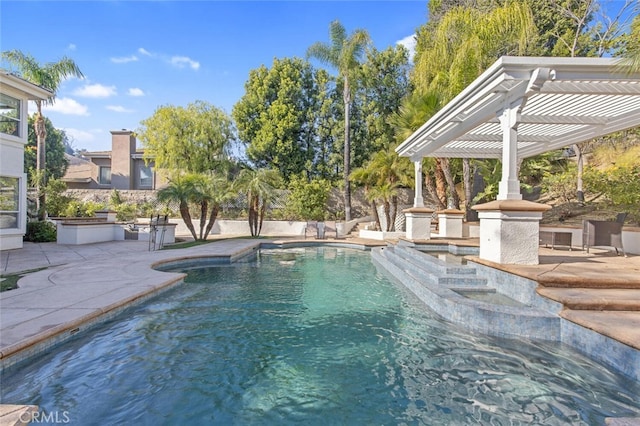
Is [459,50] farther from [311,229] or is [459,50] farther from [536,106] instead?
[311,229]

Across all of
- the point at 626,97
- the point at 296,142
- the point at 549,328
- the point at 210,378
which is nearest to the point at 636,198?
the point at 626,97

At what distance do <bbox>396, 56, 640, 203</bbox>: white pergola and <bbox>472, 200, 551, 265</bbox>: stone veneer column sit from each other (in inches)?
14.0

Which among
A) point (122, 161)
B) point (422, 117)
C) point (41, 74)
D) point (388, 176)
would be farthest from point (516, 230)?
point (122, 161)

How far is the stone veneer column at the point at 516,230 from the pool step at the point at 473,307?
0.68 m

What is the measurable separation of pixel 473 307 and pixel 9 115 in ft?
49.3

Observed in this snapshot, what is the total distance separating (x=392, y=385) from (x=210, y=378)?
1.88 meters

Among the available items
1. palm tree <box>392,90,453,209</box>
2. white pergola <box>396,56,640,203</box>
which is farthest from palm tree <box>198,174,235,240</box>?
white pergola <box>396,56,640,203</box>

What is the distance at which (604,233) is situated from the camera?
7602 millimetres

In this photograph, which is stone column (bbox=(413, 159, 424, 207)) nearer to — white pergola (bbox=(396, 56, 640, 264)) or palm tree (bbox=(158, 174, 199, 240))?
white pergola (bbox=(396, 56, 640, 264))

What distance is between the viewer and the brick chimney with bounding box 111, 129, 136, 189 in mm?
28688

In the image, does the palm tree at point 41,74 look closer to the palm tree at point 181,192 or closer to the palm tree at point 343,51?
the palm tree at point 181,192

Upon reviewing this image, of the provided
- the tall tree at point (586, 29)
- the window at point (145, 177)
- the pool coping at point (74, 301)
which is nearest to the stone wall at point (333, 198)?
the window at point (145, 177)

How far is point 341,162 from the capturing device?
914 inches

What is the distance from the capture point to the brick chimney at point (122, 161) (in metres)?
28.7
